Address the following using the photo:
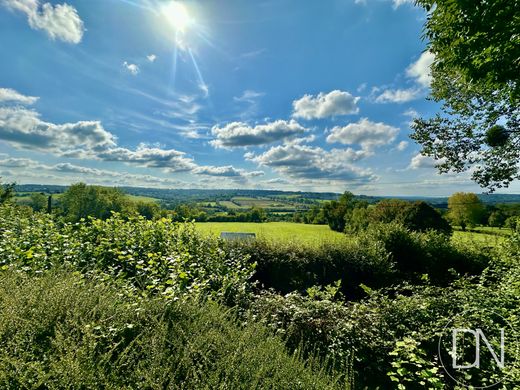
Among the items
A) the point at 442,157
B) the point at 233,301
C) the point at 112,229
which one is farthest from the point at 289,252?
the point at 442,157

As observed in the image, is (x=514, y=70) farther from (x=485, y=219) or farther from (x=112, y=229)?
(x=485, y=219)

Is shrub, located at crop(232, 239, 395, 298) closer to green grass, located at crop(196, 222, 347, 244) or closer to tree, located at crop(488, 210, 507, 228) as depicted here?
green grass, located at crop(196, 222, 347, 244)

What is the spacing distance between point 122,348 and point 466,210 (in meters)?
42.0

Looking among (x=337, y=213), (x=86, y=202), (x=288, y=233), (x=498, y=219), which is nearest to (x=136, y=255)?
(x=288, y=233)

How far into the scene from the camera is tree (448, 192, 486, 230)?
102ft

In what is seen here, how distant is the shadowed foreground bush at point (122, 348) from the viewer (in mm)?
1669

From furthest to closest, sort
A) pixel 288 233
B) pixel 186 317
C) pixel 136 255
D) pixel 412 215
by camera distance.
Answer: pixel 412 215 < pixel 288 233 < pixel 136 255 < pixel 186 317

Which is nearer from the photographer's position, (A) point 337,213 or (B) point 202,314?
(B) point 202,314

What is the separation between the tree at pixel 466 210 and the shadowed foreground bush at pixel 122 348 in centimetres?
3566

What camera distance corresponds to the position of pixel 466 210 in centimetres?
3359

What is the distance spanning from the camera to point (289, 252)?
28.0ft

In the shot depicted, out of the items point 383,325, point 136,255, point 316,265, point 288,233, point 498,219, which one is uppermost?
point 136,255

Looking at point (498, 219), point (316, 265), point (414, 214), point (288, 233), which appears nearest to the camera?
point (316, 265)

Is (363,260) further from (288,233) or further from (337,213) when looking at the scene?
(337,213)
